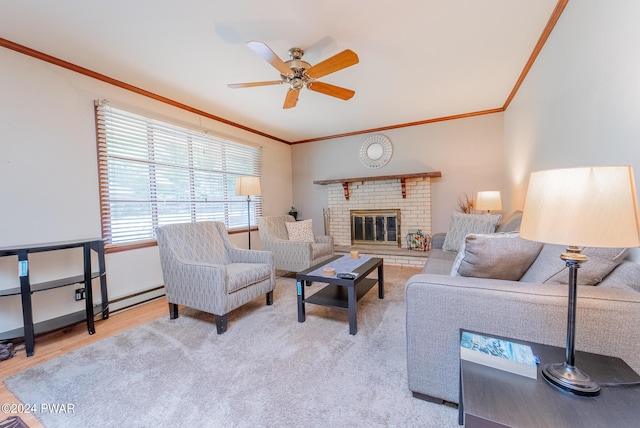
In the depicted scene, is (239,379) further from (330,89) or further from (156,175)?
(156,175)

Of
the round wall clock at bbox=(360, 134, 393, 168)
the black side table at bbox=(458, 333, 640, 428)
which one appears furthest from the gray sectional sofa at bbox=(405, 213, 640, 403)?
the round wall clock at bbox=(360, 134, 393, 168)

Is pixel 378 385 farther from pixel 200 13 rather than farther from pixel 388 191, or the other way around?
pixel 388 191

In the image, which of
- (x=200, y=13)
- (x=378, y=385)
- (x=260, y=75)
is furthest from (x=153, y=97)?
(x=378, y=385)

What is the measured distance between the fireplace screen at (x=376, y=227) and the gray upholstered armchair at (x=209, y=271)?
8.17 feet

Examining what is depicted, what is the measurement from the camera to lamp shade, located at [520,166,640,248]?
0.73 metres

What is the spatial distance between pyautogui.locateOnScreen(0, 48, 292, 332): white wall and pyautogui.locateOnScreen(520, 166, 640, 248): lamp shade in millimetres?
3378

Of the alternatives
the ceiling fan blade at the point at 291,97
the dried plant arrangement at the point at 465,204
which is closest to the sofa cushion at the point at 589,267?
the ceiling fan blade at the point at 291,97

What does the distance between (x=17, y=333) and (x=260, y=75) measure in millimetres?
2916

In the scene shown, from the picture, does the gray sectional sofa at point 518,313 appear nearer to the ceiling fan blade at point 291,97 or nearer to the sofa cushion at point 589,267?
the sofa cushion at point 589,267

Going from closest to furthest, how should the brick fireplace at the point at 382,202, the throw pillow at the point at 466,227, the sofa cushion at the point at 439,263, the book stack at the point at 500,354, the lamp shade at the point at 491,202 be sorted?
the book stack at the point at 500,354 < the sofa cushion at the point at 439,263 < the throw pillow at the point at 466,227 < the lamp shade at the point at 491,202 < the brick fireplace at the point at 382,202

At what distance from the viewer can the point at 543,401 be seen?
29.6 inches

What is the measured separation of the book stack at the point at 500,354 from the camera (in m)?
0.88

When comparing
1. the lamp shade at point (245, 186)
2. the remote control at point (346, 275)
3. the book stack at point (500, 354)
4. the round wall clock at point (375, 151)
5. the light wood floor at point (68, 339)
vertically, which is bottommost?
the light wood floor at point (68, 339)

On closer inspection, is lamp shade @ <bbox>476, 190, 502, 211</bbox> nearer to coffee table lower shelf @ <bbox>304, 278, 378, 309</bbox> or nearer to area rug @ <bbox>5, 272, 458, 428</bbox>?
coffee table lower shelf @ <bbox>304, 278, 378, 309</bbox>
